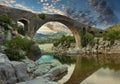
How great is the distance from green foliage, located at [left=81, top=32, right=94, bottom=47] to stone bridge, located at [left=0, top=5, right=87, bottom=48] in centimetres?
90

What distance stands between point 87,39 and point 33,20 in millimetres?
16968

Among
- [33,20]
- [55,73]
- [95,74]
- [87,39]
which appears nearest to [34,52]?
[55,73]

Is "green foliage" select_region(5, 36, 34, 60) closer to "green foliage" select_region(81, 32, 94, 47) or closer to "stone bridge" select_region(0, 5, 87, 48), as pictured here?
"stone bridge" select_region(0, 5, 87, 48)

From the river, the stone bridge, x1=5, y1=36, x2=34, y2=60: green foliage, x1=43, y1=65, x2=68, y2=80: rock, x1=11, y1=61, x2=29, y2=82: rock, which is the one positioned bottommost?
the river

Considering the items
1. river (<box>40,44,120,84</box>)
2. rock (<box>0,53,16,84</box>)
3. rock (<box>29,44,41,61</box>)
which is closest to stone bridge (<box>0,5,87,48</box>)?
rock (<box>29,44,41,61</box>)

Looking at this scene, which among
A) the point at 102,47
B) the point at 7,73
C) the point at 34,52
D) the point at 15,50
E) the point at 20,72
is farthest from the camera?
the point at 102,47

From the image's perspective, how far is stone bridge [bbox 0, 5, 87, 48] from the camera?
38.5 metres

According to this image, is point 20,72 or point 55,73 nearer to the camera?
point 20,72

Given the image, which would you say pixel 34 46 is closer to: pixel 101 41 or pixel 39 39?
pixel 101 41

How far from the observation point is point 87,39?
57.8 metres

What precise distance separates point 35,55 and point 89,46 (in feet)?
96.7

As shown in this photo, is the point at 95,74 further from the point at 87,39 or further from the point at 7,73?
the point at 87,39

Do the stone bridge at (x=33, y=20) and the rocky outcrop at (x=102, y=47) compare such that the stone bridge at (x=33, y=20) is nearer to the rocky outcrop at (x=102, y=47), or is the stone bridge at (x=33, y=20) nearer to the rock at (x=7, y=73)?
the rocky outcrop at (x=102, y=47)

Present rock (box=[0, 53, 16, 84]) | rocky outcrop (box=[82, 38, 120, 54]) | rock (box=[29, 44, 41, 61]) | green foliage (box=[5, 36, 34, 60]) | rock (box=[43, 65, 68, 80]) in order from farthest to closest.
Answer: rocky outcrop (box=[82, 38, 120, 54]) < rock (box=[29, 44, 41, 61]) < green foliage (box=[5, 36, 34, 60]) < rock (box=[43, 65, 68, 80]) < rock (box=[0, 53, 16, 84])
